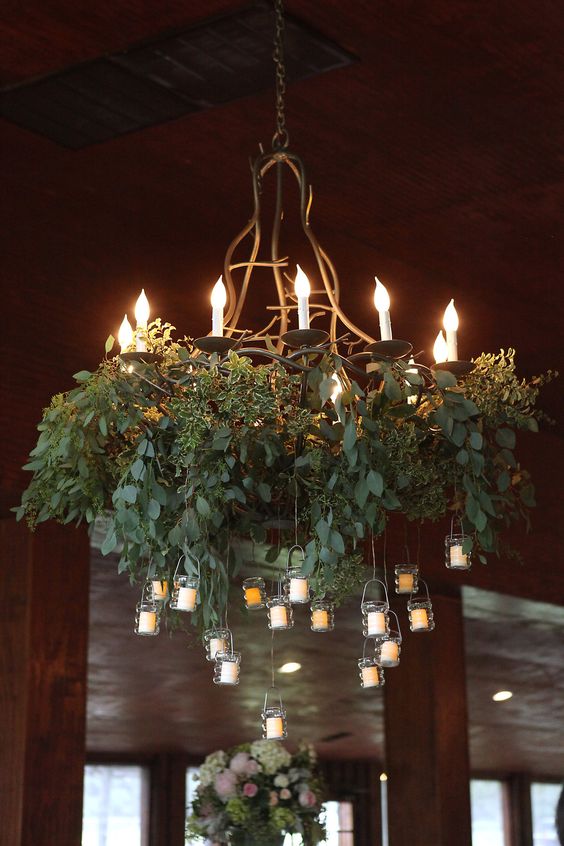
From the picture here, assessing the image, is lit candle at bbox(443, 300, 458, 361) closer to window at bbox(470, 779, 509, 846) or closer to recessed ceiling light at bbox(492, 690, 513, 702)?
recessed ceiling light at bbox(492, 690, 513, 702)

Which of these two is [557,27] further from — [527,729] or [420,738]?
[527,729]

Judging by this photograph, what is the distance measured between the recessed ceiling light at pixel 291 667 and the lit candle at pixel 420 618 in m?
7.67

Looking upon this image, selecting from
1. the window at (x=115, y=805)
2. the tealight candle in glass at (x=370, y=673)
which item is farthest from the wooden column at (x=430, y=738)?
the window at (x=115, y=805)

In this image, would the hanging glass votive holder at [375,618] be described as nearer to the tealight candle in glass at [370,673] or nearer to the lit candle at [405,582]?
the lit candle at [405,582]

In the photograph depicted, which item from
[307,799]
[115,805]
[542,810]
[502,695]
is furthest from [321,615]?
[542,810]

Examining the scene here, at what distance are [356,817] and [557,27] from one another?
13.9 metres

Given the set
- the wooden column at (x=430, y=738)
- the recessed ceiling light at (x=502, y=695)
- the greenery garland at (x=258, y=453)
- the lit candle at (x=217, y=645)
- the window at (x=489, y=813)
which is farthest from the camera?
the window at (x=489, y=813)

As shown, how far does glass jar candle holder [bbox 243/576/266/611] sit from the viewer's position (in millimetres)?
2816

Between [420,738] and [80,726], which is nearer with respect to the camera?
[80,726]

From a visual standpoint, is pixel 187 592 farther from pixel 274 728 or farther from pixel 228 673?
pixel 274 728

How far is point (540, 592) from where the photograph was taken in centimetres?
689

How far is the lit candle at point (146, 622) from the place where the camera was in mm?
2738

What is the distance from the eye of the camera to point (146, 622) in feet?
9.00

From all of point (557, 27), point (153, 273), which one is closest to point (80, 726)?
point (153, 273)
